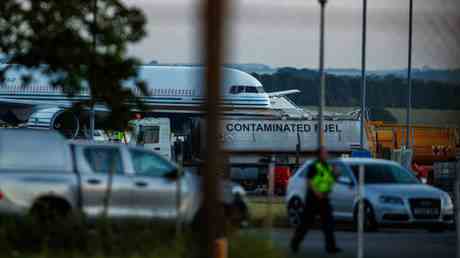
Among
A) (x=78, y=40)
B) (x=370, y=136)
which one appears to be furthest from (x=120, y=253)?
(x=370, y=136)

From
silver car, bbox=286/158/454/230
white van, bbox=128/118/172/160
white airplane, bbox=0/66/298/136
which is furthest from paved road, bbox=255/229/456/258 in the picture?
white airplane, bbox=0/66/298/136

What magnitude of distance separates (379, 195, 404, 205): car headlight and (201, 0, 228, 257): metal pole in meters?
11.6

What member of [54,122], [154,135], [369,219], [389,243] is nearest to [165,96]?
[54,122]

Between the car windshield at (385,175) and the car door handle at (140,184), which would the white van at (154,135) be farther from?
Answer: the car door handle at (140,184)

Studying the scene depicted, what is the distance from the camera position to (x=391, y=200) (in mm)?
25828

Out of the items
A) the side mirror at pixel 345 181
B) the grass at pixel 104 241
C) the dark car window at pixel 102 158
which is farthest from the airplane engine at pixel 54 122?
the grass at pixel 104 241

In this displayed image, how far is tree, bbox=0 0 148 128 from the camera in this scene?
2362cm

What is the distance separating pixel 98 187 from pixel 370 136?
37.2 metres

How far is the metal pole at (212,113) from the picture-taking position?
13.8 meters

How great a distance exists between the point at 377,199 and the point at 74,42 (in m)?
6.99

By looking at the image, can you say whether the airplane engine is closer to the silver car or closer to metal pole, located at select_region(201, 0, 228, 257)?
the silver car

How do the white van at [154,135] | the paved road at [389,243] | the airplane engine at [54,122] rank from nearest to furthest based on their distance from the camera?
the paved road at [389,243] < the white van at [154,135] < the airplane engine at [54,122]

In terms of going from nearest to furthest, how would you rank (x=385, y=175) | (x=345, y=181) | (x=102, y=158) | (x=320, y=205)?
(x=320, y=205) < (x=102, y=158) < (x=345, y=181) < (x=385, y=175)

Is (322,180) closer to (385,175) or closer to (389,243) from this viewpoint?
(389,243)
